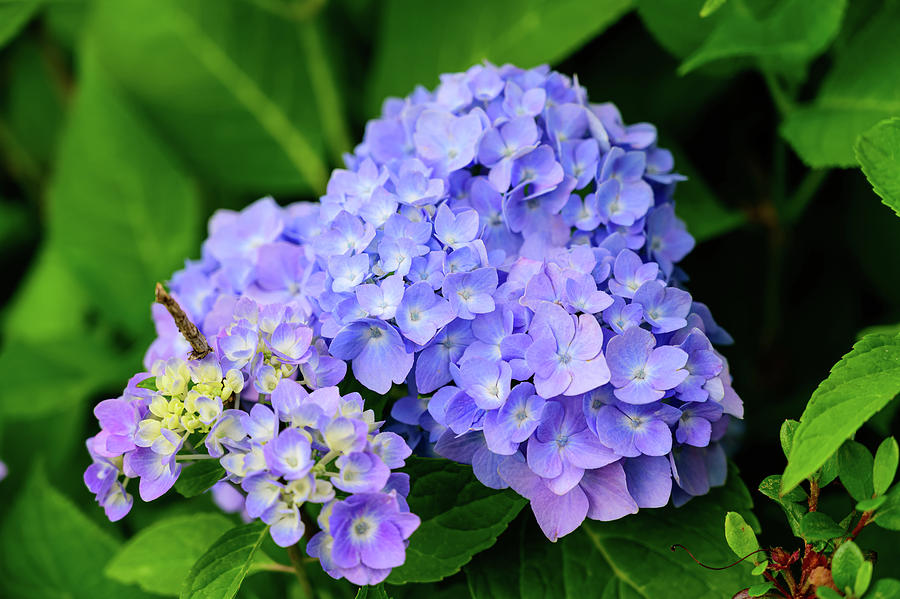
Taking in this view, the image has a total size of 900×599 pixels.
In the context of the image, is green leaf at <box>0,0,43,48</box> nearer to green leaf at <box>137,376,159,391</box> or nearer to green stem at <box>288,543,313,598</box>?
green leaf at <box>137,376,159,391</box>

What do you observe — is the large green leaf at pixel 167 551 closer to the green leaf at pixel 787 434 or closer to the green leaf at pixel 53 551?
the green leaf at pixel 53 551

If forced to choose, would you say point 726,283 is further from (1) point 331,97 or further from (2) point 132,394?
(2) point 132,394

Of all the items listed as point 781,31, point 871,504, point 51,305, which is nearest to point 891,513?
point 871,504

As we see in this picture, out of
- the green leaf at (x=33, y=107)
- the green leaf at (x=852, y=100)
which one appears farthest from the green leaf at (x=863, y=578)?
the green leaf at (x=33, y=107)

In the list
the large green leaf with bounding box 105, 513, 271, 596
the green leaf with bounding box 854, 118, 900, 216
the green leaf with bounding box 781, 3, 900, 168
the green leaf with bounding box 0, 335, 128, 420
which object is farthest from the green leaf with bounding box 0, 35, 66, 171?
the green leaf with bounding box 854, 118, 900, 216

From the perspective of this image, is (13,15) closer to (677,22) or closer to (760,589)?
(677,22)

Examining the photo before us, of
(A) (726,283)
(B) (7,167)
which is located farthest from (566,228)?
(B) (7,167)
